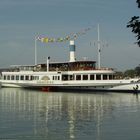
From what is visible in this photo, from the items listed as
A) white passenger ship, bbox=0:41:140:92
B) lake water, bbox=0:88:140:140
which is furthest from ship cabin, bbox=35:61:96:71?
lake water, bbox=0:88:140:140

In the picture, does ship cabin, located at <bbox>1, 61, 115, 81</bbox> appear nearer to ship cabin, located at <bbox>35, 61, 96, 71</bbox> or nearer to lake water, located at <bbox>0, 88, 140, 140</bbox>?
ship cabin, located at <bbox>35, 61, 96, 71</bbox>

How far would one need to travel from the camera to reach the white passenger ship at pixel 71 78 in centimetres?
6309

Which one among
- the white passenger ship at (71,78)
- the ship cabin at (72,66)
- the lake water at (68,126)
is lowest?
the lake water at (68,126)

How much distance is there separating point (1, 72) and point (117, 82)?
28544mm

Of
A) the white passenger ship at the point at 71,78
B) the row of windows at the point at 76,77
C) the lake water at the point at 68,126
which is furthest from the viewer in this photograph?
the row of windows at the point at 76,77

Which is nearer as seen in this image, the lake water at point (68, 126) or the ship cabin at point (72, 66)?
the lake water at point (68, 126)

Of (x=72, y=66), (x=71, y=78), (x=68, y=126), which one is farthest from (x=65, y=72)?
(x=68, y=126)

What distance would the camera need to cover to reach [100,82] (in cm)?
6341

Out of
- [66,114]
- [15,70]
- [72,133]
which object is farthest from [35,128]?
[15,70]

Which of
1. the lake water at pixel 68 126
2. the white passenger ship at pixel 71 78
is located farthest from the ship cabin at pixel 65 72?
the lake water at pixel 68 126

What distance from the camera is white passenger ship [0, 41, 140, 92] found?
63.1 meters

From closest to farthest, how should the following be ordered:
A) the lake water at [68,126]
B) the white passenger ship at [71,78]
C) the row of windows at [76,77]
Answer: the lake water at [68,126], the white passenger ship at [71,78], the row of windows at [76,77]

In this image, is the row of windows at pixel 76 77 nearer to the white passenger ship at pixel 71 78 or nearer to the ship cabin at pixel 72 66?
the white passenger ship at pixel 71 78

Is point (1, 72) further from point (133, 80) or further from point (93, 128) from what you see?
point (93, 128)
